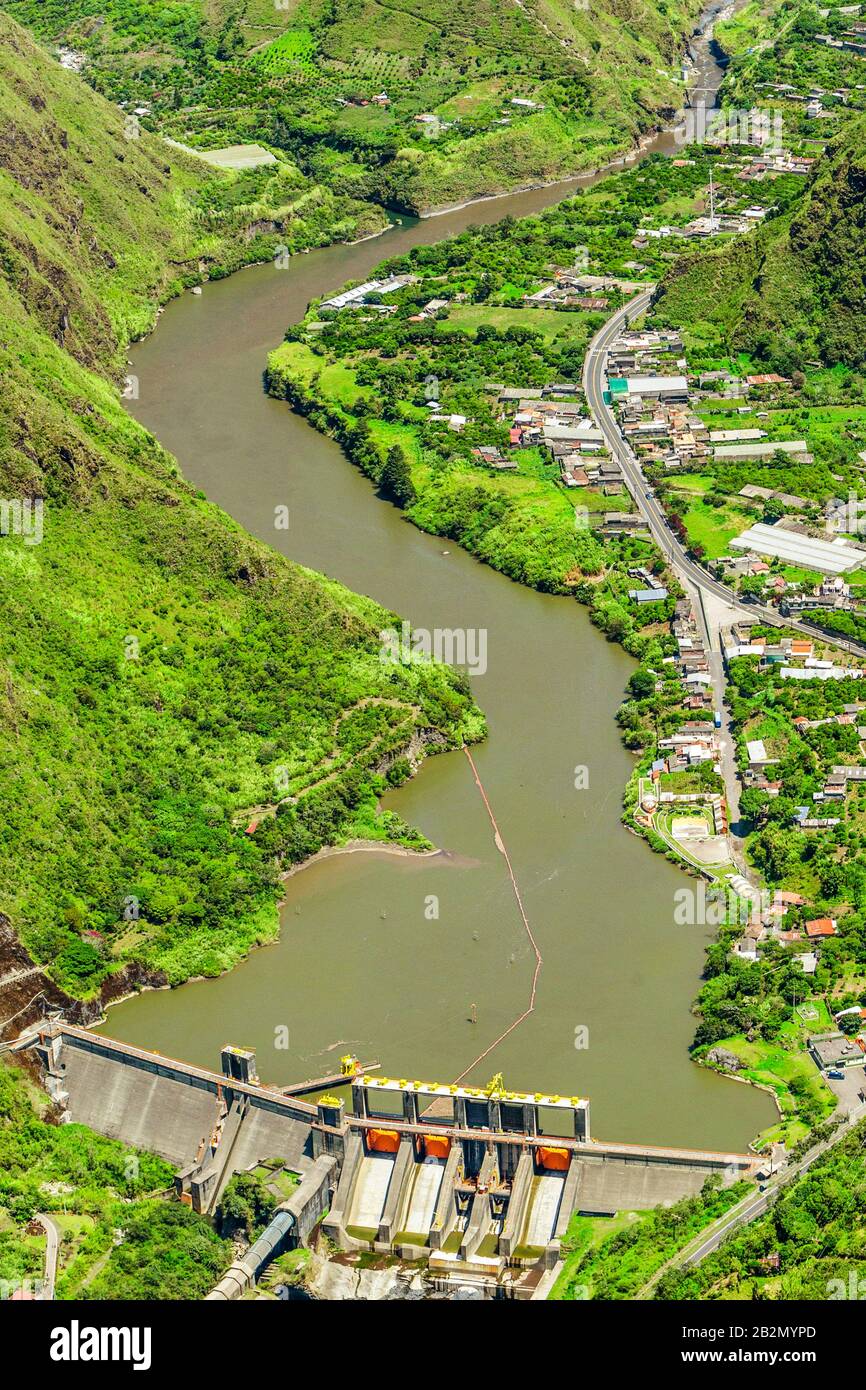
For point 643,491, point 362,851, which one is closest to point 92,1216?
point 362,851

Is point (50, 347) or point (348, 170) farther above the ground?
point (348, 170)

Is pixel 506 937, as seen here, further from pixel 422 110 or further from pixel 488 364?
pixel 422 110

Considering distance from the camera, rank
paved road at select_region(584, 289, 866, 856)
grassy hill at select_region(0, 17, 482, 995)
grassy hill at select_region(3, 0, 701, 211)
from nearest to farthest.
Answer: grassy hill at select_region(0, 17, 482, 995) < paved road at select_region(584, 289, 866, 856) < grassy hill at select_region(3, 0, 701, 211)

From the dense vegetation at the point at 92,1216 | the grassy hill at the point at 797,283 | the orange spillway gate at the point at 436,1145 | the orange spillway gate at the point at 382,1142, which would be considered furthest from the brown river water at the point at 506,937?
the grassy hill at the point at 797,283

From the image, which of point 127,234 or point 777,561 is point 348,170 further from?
point 777,561

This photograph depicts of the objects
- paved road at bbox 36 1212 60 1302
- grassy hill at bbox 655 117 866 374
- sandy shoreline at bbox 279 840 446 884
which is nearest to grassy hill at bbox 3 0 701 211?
grassy hill at bbox 655 117 866 374

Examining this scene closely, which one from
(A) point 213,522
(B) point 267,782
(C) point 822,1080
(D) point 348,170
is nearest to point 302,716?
(B) point 267,782

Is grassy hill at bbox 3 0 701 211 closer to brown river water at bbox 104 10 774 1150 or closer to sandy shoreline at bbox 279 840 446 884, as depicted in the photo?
brown river water at bbox 104 10 774 1150
